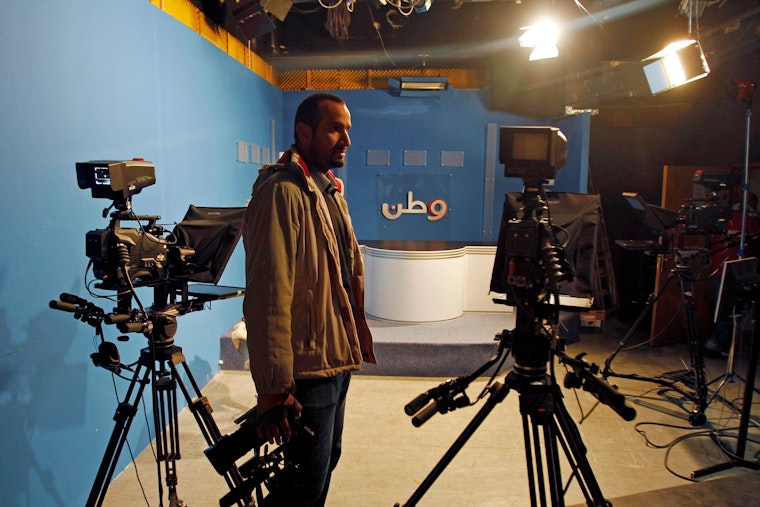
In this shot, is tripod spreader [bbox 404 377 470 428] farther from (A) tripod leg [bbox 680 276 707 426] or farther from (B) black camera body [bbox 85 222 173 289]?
(A) tripod leg [bbox 680 276 707 426]

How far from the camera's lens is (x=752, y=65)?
493 centimetres

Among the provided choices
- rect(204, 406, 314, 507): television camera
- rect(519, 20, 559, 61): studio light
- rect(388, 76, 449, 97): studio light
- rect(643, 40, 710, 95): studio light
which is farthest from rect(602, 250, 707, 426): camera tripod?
rect(388, 76, 449, 97): studio light

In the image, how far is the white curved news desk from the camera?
4.48 meters

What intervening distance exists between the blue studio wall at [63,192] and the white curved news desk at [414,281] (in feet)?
6.15

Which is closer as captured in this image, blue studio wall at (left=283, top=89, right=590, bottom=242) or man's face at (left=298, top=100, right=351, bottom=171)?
man's face at (left=298, top=100, right=351, bottom=171)

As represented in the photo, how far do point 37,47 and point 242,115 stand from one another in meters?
2.57

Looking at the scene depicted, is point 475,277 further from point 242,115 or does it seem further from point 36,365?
point 36,365

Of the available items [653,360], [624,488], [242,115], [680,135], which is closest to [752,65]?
[680,135]

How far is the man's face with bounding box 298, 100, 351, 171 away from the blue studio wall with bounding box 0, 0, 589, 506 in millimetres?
1170

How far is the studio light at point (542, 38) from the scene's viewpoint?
4.14 meters

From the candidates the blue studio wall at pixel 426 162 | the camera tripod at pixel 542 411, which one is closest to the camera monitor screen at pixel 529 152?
the camera tripod at pixel 542 411

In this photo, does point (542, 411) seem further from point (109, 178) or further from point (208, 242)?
point (109, 178)

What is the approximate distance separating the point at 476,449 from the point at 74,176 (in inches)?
100.0

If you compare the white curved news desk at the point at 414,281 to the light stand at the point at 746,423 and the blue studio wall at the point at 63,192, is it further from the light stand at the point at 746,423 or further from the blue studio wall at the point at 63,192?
the light stand at the point at 746,423
